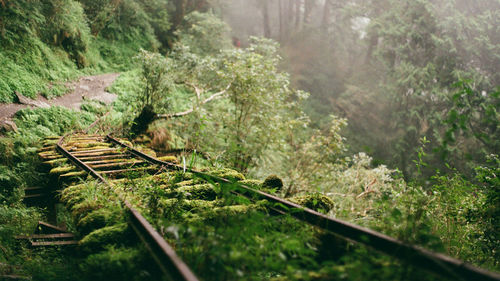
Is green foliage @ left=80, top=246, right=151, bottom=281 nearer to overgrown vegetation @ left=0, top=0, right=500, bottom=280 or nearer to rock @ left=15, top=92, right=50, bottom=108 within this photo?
overgrown vegetation @ left=0, top=0, right=500, bottom=280

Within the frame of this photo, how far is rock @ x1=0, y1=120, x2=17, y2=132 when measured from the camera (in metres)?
6.59

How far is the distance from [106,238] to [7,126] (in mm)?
6031

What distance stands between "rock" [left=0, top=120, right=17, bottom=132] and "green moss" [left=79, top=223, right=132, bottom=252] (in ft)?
18.9

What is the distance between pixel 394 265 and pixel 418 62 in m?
18.1

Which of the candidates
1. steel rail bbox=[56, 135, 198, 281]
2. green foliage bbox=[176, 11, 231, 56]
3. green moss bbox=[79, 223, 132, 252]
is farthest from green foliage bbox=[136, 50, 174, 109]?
green foliage bbox=[176, 11, 231, 56]

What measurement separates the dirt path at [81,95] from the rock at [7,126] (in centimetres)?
26

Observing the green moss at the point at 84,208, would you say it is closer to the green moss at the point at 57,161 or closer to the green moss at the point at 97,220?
the green moss at the point at 97,220

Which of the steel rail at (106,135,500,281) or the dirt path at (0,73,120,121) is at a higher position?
the dirt path at (0,73,120,121)

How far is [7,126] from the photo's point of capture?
6.65 meters

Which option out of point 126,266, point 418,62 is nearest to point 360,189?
point 126,266

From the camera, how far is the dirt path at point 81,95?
24.5 ft

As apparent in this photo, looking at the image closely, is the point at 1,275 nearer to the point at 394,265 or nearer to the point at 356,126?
the point at 394,265

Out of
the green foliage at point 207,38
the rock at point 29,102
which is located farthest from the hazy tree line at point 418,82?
the rock at point 29,102

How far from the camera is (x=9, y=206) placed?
Answer: 15.6 ft
